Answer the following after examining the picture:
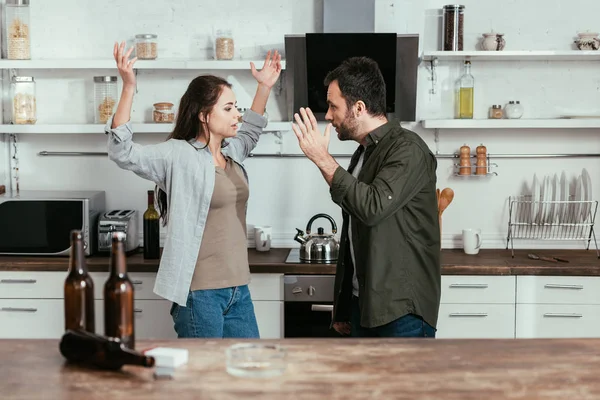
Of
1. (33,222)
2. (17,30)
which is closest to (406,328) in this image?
(33,222)

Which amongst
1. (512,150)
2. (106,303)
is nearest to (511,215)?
(512,150)

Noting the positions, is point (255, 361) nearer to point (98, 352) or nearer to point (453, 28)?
point (98, 352)

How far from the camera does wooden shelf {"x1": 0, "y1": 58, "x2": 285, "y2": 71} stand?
13.8 feet

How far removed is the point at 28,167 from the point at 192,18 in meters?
1.26

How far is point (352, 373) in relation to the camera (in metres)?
1.80

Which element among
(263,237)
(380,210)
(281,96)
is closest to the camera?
(380,210)

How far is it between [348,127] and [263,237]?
5.16ft

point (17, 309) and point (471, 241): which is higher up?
point (471, 241)

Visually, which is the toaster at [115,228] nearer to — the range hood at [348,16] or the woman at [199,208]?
the woman at [199,208]

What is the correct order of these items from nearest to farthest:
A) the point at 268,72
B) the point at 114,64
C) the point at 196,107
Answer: the point at 196,107 → the point at 268,72 → the point at 114,64

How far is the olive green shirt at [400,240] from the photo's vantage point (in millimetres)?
2674

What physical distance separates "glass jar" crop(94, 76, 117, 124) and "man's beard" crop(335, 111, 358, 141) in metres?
1.84

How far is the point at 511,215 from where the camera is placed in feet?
14.6

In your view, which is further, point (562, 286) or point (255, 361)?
point (562, 286)
